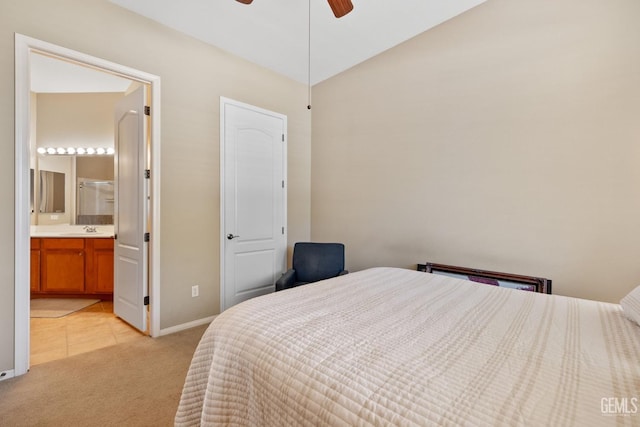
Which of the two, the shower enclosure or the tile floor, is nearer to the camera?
the tile floor

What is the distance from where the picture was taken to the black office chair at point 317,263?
122 inches

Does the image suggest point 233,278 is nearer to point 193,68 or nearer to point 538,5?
point 193,68

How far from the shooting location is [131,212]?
9.29 feet

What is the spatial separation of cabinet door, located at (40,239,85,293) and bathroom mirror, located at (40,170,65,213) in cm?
77

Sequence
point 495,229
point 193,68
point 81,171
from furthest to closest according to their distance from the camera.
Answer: point 81,171
point 193,68
point 495,229

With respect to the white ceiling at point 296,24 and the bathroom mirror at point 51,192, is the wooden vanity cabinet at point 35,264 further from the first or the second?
the white ceiling at point 296,24

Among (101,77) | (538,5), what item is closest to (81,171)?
(101,77)

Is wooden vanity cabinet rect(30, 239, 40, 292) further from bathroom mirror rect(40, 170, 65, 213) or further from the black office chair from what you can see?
the black office chair

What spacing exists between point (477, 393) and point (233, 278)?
2.84 m

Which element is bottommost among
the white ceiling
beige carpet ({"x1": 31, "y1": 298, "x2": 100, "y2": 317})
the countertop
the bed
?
beige carpet ({"x1": 31, "y1": 298, "x2": 100, "y2": 317})

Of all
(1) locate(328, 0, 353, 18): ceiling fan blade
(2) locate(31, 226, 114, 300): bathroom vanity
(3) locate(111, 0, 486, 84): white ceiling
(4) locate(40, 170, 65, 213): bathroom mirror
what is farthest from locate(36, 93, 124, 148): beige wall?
(1) locate(328, 0, 353, 18): ceiling fan blade

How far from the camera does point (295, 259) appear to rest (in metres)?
3.21

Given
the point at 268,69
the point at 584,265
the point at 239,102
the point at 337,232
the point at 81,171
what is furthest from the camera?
the point at 81,171

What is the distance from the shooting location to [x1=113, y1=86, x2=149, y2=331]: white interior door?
105 inches
